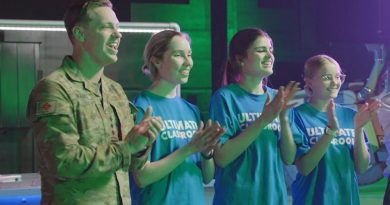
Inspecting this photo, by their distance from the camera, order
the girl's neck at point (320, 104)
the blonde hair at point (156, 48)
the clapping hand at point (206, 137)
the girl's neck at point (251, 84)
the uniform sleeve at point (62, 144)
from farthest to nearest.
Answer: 1. the girl's neck at point (320, 104)
2. the girl's neck at point (251, 84)
3. the blonde hair at point (156, 48)
4. the clapping hand at point (206, 137)
5. the uniform sleeve at point (62, 144)

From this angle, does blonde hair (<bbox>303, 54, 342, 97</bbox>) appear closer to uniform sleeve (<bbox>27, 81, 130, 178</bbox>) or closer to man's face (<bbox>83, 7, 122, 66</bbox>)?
man's face (<bbox>83, 7, 122, 66</bbox>)

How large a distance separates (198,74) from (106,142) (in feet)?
13.1

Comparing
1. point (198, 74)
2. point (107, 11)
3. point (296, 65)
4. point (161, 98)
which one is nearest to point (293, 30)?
point (296, 65)

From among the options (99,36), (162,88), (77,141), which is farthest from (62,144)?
(162,88)

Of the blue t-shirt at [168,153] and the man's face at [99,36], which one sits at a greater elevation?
the man's face at [99,36]

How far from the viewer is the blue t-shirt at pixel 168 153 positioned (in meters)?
2.05

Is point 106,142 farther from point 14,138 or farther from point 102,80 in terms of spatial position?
point 14,138

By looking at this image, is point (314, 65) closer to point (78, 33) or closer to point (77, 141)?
point (78, 33)

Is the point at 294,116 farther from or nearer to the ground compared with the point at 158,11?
nearer to the ground

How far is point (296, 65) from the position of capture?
5.46 m

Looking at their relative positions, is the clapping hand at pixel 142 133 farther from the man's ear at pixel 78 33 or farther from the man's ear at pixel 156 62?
the man's ear at pixel 156 62

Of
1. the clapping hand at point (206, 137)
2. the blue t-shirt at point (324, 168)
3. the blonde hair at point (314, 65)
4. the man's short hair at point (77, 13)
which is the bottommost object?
the blue t-shirt at point (324, 168)

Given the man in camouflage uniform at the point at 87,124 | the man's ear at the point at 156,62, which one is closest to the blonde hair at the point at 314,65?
the man's ear at the point at 156,62

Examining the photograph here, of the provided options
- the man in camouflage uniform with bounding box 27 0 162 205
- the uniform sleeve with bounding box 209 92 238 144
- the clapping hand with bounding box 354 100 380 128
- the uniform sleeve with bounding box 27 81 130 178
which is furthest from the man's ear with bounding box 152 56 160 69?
the clapping hand with bounding box 354 100 380 128
